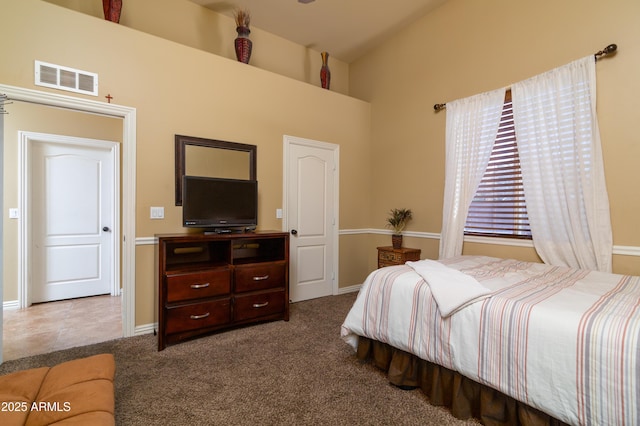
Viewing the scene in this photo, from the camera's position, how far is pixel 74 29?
104 inches

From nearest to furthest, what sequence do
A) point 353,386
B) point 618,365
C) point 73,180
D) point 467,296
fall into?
point 618,365 < point 467,296 < point 353,386 < point 73,180

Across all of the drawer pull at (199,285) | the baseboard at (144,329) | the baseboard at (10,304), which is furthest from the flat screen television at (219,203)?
the baseboard at (10,304)

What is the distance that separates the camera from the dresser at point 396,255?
369 centimetres

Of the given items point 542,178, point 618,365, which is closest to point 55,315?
point 618,365

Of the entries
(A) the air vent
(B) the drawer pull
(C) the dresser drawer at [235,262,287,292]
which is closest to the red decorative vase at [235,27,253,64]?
(A) the air vent

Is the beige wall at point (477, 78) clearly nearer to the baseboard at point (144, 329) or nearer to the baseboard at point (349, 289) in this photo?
the baseboard at point (349, 289)

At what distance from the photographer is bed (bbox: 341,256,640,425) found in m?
1.23

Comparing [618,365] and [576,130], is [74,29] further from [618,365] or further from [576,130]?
[576,130]

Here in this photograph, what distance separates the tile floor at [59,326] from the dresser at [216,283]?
816mm

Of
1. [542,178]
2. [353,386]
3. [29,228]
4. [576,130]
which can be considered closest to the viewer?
[353,386]

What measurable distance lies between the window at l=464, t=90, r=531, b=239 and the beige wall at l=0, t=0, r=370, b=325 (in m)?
2.14

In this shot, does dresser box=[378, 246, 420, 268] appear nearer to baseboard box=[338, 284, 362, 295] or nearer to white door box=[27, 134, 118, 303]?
baseboard box=[338, 284, 362, 295]

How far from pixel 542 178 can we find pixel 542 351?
1.93 m

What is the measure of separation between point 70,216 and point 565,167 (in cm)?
587
